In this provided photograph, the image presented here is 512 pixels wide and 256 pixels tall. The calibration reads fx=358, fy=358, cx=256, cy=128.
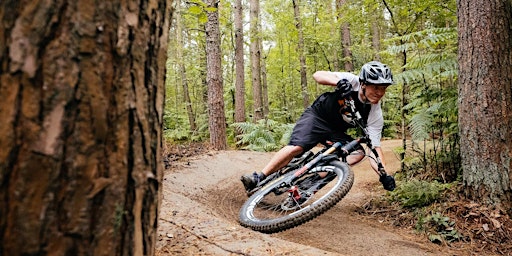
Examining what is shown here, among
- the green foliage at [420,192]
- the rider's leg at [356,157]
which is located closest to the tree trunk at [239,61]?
the rider's leg at [356,157]

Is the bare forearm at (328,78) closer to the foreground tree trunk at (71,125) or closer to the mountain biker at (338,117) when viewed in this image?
the mountain biker at (338,117)

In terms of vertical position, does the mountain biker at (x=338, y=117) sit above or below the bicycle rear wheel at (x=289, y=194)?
above

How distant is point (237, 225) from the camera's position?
3.52m

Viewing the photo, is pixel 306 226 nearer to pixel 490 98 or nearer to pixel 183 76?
pixel 490 98

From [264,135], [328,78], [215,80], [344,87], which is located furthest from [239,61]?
[344,87]

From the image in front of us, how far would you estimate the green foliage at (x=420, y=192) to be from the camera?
499 centimetres

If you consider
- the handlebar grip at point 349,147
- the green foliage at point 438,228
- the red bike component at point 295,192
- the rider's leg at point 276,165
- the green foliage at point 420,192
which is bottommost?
the green foliage at point 438,228

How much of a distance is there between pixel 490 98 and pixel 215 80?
6505 millimetres

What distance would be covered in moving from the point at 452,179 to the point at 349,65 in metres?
10.5

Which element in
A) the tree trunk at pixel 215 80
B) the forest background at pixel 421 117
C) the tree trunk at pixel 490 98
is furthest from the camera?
the tree trunk at pixel 215 80

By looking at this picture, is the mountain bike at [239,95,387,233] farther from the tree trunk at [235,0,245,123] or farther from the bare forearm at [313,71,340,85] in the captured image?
the tree trunk at [235,0,245,123]

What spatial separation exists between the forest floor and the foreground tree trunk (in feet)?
6.04

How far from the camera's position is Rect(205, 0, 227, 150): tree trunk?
9234mm

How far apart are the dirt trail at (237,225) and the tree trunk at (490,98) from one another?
3.83ft
